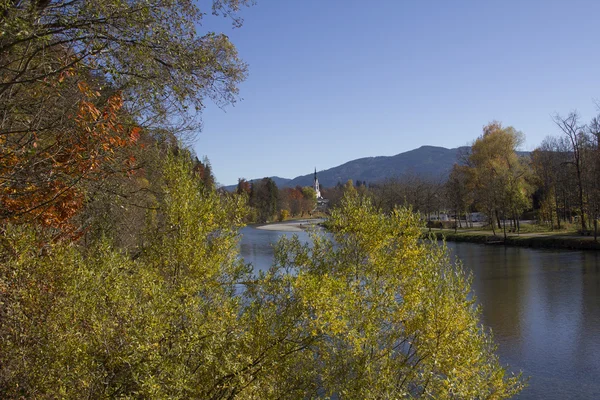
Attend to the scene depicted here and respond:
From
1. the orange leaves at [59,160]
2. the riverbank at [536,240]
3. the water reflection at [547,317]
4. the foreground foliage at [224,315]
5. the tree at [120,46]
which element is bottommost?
the water reflection at [547,317]

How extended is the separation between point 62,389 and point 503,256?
36.5m

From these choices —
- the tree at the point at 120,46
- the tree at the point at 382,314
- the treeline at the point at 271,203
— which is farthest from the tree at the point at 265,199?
the tree at the point at 120,46

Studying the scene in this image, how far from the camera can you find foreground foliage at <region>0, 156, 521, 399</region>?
6.91m

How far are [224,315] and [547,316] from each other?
55.3ft

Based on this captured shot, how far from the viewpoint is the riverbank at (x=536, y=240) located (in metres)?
37.8

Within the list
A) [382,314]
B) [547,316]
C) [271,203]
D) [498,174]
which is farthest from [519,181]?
[271,203]

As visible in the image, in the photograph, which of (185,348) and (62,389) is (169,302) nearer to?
(185,348)

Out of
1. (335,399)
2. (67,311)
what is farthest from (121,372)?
(335,399)

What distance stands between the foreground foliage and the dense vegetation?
4 centimetres

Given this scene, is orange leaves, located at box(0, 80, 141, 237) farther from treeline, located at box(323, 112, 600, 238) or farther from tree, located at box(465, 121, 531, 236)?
tree, located at box(465, 121, 531, 236)

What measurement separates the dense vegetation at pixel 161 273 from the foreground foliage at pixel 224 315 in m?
0.04

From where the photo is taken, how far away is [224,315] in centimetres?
850

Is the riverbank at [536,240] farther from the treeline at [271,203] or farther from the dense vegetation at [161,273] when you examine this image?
the treeline at [271,203]

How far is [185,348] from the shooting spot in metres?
7.55
